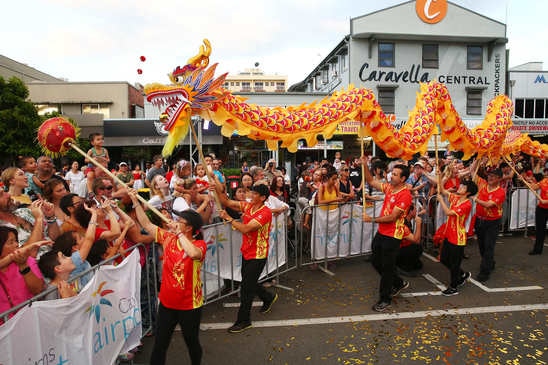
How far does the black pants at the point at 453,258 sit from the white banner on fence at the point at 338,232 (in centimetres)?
170

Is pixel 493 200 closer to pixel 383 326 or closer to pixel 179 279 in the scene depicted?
pixel 383 326

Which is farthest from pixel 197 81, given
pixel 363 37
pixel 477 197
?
pixel 363 37

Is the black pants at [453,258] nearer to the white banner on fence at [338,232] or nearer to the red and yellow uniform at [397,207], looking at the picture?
the red and yellow uniform at [397,207]

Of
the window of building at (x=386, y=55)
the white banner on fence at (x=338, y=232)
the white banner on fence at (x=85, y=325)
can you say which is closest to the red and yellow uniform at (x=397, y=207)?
the white banner on fence at (x=338, y=232)

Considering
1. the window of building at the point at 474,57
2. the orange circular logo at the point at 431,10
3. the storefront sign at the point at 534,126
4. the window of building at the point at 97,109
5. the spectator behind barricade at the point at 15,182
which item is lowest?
the spectator behind barricade at the point at 15,182

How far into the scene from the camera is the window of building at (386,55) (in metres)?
23.6

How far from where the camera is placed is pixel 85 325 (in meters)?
2.88

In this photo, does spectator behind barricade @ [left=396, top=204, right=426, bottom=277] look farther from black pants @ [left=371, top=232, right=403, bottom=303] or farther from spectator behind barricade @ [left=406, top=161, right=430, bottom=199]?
spectator behind barricade @ [left=406, top=161, right=430, bottom=199]

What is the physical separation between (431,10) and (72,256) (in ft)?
86.0

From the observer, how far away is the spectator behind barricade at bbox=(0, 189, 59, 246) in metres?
3.53

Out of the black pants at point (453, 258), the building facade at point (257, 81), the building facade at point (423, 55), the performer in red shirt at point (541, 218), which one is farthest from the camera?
the building facade at point (257, 81)

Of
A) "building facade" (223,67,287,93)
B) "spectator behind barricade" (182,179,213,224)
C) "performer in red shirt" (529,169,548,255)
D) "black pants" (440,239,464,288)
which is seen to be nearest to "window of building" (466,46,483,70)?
"performer in red shirt" (529,169,548,255)

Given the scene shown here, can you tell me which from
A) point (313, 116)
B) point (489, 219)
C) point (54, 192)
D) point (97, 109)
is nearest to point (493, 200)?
point (489, 219)

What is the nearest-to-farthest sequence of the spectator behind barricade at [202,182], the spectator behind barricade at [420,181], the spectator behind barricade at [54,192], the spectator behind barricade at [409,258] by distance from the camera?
the spectator behind barricade at [54,192]
the spectator behind barricade at [202,182]
the spectator behind barricade at [409,258]
the spectator behind barricade at [420,181]
